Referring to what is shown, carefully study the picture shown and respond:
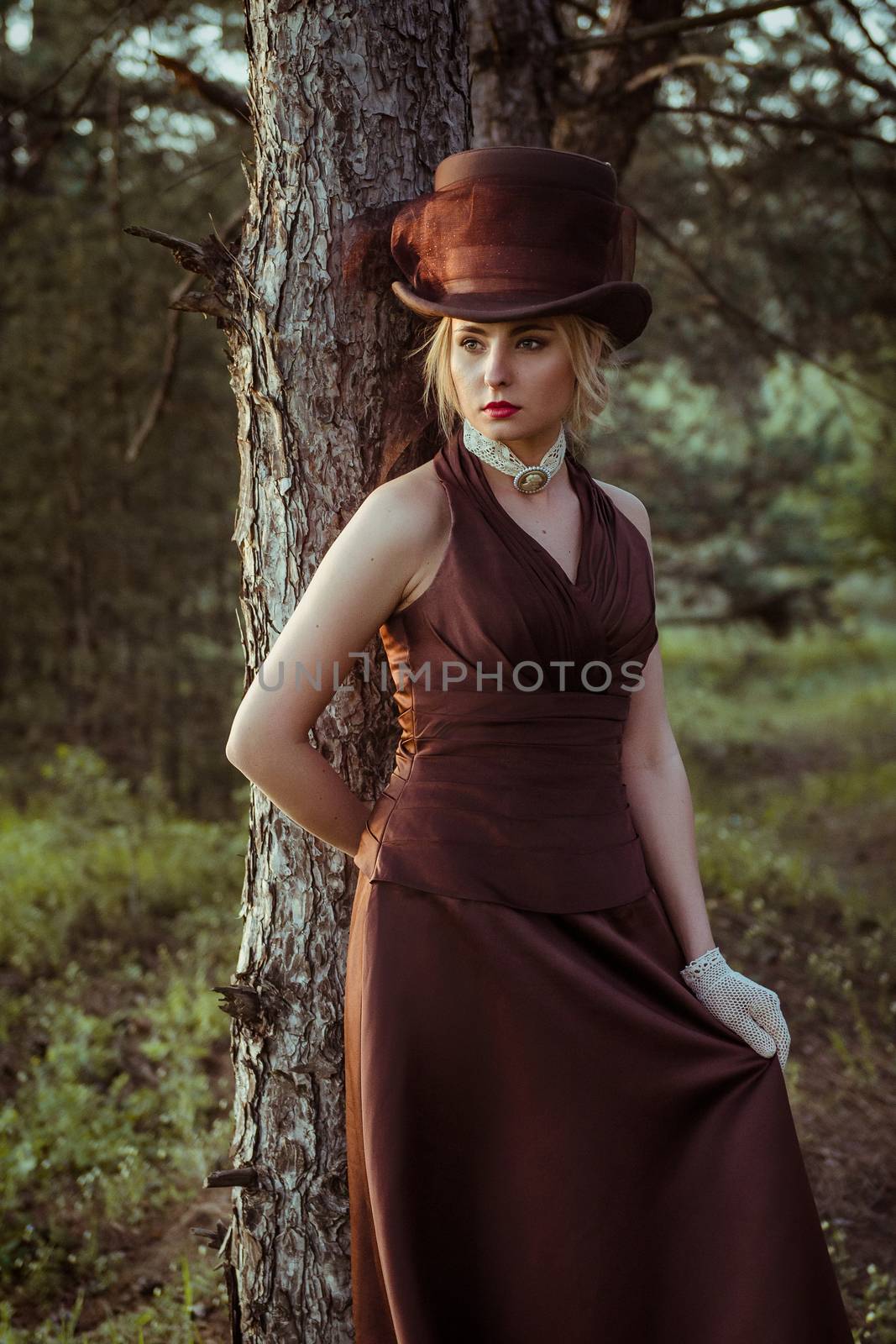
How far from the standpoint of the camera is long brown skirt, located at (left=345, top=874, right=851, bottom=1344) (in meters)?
1.79

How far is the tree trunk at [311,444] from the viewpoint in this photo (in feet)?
7.17

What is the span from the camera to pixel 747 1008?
1950mm

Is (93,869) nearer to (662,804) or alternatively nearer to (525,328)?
(662,804)

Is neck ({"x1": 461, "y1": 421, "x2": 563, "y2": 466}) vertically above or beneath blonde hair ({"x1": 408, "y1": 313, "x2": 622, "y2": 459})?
beneath

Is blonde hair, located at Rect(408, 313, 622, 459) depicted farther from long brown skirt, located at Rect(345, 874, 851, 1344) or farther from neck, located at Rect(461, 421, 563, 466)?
long brown skirt, located at Rect(345, 874, 851, 1344)

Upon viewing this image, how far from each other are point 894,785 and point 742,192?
487cm

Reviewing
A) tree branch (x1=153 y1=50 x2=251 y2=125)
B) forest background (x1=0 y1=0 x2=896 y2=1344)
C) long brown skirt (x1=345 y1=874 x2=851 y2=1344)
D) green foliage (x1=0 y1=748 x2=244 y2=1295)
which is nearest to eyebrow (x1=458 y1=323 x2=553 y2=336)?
long brown skirt (x1=345 y1=874 x2=851 y2=1344)

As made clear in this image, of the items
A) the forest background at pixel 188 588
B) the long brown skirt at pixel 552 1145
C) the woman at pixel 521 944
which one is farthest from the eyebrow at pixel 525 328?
the forest background at pixel 188 588

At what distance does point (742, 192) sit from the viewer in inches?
257

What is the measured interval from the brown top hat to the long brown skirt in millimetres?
1056

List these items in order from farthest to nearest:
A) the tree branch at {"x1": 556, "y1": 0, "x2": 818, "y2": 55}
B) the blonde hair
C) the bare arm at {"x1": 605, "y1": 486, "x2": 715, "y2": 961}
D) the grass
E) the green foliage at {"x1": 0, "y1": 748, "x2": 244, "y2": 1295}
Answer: the green foliage at {"x1": 0, "y1": 748, "x2": 244, "y2": 1295}, the grass, the tree branch at {"x1": 556, "y1": 0, "x2": 818, "y2": 55}, the bare arm at {"x1": 605, "y1": 486, "x2": 715, "y2": 961}, the blonde hair

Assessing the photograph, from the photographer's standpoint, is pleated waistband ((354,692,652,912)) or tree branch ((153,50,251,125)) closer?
pleated waistband ((354,692,652,912))

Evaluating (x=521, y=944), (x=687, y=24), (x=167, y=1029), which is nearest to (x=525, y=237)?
(x=521, y=944)

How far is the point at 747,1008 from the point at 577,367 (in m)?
1.21
